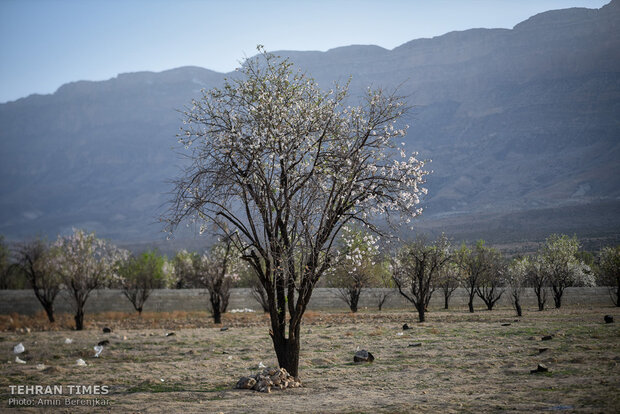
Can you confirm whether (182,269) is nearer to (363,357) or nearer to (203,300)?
(203,300)

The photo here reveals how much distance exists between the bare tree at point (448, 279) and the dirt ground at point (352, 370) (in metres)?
15.4

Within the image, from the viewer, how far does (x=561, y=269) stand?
42969 mm

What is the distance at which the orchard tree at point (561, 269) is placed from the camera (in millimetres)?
41000

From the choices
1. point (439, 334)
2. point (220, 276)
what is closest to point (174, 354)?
point (439, 334)

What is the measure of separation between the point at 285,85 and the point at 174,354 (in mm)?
11924

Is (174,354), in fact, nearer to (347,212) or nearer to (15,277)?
(347,212)

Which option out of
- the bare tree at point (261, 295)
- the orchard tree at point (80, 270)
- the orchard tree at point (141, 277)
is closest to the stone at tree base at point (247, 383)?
the orchard tree at point (80, 270)

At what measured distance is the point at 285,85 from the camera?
1299 centimetres

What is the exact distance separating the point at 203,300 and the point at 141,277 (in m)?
6.31

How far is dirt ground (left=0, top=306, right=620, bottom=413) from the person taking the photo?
10789mm

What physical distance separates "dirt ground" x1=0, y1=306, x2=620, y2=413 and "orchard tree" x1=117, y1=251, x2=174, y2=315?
18113 mm

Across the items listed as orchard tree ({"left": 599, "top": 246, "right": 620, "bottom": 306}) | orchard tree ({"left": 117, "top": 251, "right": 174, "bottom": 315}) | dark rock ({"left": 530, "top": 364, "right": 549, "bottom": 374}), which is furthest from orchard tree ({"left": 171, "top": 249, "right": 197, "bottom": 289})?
dark rock ({"left": 530, "top": 364, "right": 549, "bottom": 374})

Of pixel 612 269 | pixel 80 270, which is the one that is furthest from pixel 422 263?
pixel 612 269

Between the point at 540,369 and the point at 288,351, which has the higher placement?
the point at 288,351
